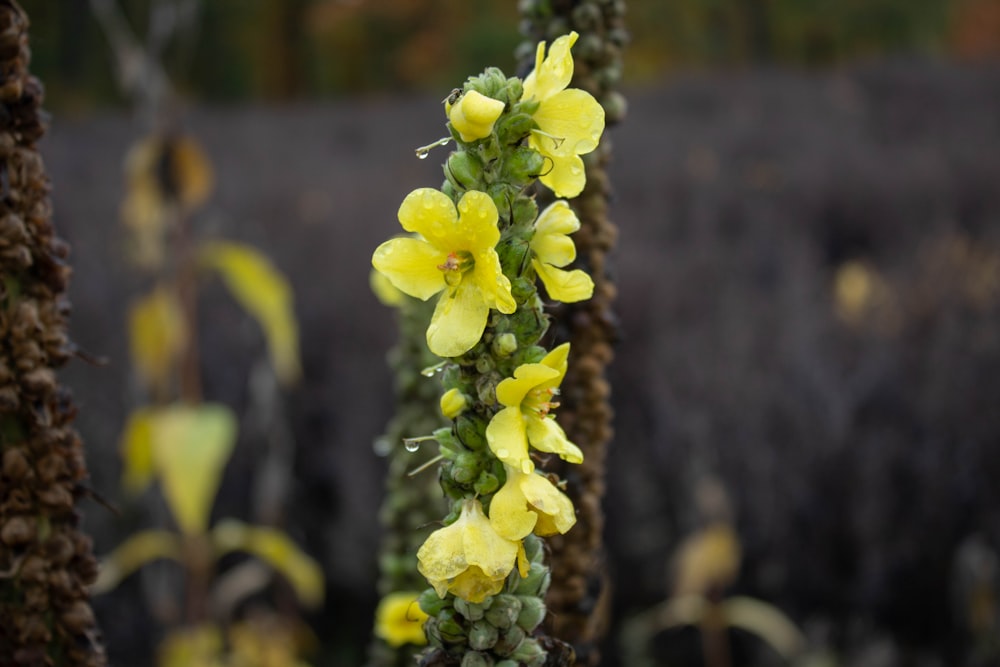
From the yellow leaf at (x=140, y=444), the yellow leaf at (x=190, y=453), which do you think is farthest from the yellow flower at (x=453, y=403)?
the yellow leaf at (x=140, y=444)

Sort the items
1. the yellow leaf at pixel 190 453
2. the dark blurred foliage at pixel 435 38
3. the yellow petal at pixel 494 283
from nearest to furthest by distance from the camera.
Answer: the yellow petal at pixel 494 283, the yellow leaf at pixel 190 453, the dark blurred foliage at pixel 435 38

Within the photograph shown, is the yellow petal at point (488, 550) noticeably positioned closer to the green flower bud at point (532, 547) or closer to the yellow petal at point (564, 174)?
the green flower bud at point (532, 547)

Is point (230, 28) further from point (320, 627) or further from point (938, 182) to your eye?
point (320, 627)

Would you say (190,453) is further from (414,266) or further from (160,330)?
(414,266)

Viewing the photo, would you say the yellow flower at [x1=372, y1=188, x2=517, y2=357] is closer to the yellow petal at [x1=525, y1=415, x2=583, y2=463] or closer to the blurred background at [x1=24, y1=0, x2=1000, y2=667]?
the yellow petal at [x1=525, y1=415, x2=583, y2=463]

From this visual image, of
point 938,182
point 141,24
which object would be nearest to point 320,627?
point 938,182

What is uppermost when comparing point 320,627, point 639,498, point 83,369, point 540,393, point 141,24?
point 141,24

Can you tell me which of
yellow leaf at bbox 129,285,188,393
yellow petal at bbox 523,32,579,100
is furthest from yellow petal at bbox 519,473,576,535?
yellow leaf at bbox 129,285,188,393
